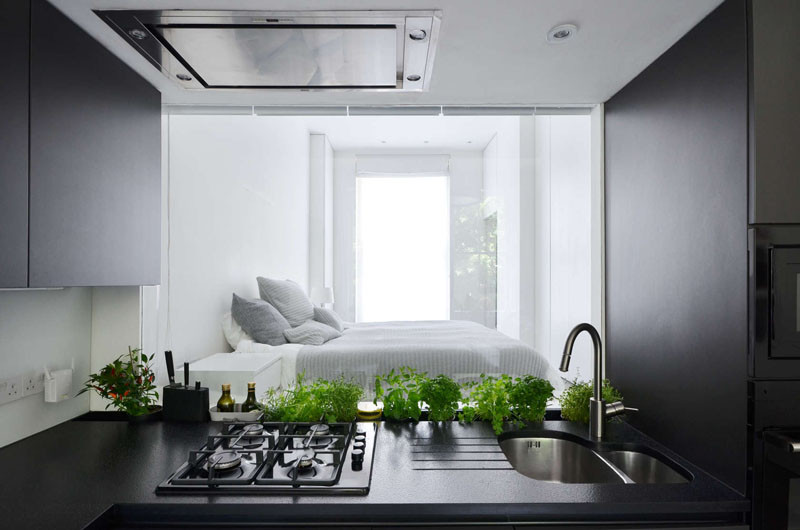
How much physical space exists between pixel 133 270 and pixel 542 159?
1.79 meters

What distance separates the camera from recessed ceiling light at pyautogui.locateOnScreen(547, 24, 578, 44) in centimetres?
154

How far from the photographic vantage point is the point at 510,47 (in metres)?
1.68

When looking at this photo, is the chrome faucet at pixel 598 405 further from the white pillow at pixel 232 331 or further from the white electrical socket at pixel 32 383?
the white electrical socket at pixel 32 383

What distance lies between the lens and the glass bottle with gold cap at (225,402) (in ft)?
6.51

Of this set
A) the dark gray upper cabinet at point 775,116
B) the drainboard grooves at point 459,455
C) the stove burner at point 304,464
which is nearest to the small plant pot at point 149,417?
the stove burner at point 304,464

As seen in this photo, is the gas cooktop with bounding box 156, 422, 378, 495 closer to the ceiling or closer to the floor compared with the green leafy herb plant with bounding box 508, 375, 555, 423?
closer to the floor

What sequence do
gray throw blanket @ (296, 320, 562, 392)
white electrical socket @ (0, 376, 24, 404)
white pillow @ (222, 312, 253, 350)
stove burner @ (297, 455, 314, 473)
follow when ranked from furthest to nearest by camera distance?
white pillow @ (222, 312, 253, 350), gray throw blanket @ (296, 320, 562, 392), white electrical socket @ (0, 376, 24, 404), stove burner @ (297, 455, 314, 473)

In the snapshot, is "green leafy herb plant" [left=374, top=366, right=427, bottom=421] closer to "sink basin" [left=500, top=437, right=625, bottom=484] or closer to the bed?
the bed

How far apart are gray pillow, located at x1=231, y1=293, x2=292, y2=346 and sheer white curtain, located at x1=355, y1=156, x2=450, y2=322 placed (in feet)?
1.29

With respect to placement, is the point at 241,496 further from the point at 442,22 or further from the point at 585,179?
the point at 585,179

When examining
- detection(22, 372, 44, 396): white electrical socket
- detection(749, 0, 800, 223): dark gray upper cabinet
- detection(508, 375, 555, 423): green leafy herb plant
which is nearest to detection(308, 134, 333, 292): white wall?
detection(508, 375, 555, 423): green leafy herb plant

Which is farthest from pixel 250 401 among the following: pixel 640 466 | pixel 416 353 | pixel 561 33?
pixel 561 33

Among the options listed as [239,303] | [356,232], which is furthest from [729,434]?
[239,303]

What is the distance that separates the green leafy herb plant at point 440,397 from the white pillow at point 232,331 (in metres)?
1.03
